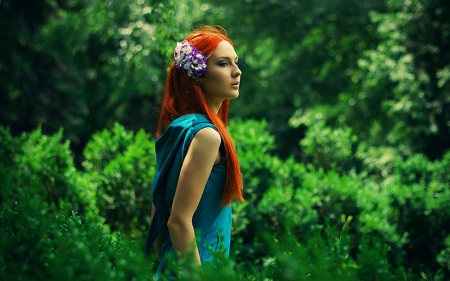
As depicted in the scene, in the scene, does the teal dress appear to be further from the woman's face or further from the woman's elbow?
the woman's face

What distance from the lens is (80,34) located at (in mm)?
13867

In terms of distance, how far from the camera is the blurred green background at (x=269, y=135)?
6.02 feet

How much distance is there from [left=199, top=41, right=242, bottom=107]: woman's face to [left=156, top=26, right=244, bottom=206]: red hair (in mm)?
49

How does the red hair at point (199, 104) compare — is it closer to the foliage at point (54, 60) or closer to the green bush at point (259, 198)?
the green bush at point (259, 198)

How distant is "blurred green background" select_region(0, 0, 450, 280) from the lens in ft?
6.02

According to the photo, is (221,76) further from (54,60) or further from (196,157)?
(54,60)

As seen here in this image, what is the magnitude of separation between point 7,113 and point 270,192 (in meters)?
8.70

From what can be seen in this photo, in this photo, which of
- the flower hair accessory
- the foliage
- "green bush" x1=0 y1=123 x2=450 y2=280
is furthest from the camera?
the foliage

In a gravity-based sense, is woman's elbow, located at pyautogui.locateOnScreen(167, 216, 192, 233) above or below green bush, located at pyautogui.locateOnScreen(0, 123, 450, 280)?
above

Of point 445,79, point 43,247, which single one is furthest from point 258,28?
point 43,247

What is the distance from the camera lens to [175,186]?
202cm

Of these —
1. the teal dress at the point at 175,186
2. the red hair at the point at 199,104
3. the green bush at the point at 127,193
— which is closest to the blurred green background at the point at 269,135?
the green bush at the point at 127,193

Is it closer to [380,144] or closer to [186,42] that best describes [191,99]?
[186,42]

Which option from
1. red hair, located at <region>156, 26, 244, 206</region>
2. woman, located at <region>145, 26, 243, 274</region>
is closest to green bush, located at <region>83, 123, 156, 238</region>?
red hair, located at <region>156, 26, 244, 206</region>
